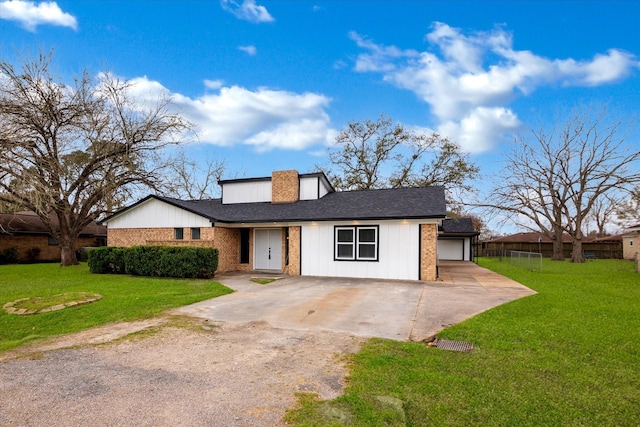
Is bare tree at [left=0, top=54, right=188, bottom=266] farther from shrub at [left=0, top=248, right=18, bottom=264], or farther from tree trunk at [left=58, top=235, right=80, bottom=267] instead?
shrub at [left=0, top=248, right=18, bottom=264]

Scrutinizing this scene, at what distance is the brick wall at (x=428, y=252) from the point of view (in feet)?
42.7

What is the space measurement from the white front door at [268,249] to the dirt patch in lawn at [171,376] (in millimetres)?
10168

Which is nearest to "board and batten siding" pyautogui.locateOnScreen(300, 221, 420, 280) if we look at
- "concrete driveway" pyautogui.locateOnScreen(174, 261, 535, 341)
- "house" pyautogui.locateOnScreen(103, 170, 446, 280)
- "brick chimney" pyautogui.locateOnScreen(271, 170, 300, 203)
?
"house" pyautogui.locateOnScreen(103, 170, 446, 280)

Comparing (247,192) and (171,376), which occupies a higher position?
(247,192)

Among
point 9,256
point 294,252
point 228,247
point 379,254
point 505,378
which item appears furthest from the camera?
point 9,256

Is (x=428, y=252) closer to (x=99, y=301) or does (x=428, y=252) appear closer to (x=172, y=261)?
(x=172, y=261)

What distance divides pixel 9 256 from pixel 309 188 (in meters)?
19.2

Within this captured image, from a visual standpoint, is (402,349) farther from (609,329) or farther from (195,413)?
(609,329)

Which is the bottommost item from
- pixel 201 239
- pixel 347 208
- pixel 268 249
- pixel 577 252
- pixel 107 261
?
pixel 577 252

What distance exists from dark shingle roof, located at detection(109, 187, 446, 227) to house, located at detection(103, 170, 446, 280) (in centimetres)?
4

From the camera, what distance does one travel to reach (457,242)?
94.0 feet

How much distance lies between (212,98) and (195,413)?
1660cm

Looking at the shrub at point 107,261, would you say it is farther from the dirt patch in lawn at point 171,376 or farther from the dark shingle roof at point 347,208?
the dirt patch in lawn at point 171,376

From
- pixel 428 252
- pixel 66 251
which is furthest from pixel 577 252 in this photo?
pixel 66 251
